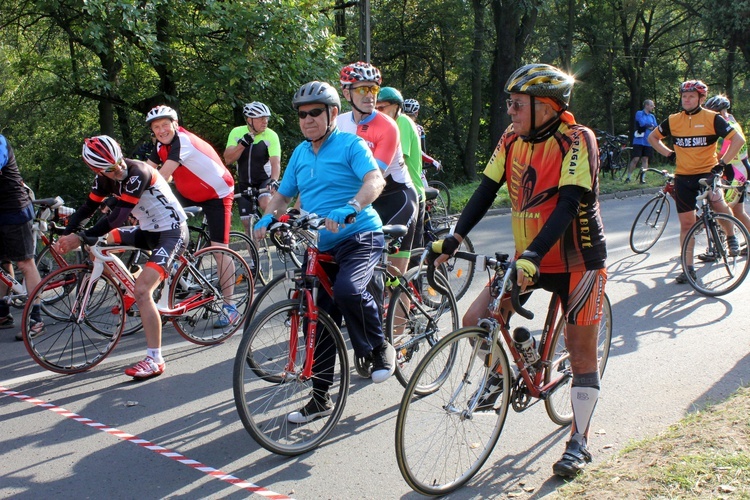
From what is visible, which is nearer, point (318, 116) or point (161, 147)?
point (318, 116)

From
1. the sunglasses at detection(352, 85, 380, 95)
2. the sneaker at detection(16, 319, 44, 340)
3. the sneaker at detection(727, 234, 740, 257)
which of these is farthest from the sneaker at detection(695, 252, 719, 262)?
the sneaker at detection(16, 319, 44, 340)

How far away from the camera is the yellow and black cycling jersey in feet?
26.4

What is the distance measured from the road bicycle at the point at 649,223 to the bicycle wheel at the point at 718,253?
194cm

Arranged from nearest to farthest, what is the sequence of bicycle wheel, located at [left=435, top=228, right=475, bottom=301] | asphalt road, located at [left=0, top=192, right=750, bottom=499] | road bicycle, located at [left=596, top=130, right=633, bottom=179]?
asphalt road, located at [left=0, top=192, right=750, bottom=499] → bicycle wheel, located at [left=435, top=228, right=475, bottom=301] → road bicycle, located at [left=596, top=130, right=633, bottom=179]

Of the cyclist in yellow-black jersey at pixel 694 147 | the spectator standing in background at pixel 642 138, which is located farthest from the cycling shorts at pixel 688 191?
the spectator standing in background at pixel 642 138

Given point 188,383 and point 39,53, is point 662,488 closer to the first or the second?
point 188,383

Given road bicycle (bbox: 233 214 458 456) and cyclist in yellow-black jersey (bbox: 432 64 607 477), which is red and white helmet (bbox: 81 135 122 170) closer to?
road bicycle (bbox: 233 214 458 456)

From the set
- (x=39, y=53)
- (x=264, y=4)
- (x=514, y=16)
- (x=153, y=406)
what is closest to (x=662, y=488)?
(x=153, y=406)

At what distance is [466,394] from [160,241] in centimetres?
314

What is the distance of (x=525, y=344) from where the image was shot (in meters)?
3.82

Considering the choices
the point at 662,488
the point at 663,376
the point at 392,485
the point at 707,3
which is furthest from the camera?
the point at 707,3

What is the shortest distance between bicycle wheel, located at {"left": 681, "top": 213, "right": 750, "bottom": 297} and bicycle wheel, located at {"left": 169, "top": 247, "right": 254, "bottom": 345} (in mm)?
4717

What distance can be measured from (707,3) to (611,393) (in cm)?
2969

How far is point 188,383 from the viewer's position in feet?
17.9
